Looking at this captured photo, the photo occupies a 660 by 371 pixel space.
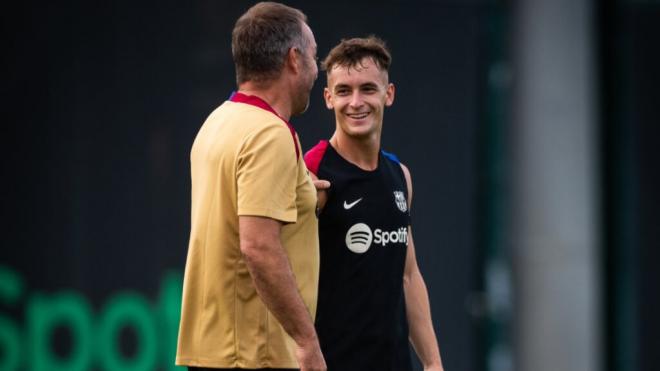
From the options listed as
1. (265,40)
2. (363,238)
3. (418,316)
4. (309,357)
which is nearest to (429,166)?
(418,316)

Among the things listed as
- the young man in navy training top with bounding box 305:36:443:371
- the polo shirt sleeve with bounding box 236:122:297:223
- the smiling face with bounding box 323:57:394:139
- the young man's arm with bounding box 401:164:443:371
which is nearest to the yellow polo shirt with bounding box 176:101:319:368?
the polo shirt sleeve with bounding box 236:122:297:223

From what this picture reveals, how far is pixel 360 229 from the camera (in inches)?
150

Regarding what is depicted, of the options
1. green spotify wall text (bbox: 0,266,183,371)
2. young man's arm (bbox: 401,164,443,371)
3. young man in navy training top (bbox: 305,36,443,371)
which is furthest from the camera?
green spotify wall text (bbox: 0,266,183,371)

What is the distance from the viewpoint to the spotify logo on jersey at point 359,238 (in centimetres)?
380

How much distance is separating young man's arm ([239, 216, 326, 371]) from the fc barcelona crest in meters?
0.83

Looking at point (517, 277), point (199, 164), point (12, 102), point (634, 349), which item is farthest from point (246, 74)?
point (634, 349)

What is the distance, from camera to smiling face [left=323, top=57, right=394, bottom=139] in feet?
12.8

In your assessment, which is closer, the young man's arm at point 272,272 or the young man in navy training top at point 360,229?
the young man's arm at point 272,272

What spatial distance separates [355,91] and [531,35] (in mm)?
3878

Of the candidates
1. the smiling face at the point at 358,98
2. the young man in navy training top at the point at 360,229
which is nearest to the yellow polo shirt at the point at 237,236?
the young man in navy training top at the point at 360,229

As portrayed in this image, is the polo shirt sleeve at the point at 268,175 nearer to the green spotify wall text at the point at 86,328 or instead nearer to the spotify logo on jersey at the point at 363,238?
the spotify logo on jersey at the point at 363,238

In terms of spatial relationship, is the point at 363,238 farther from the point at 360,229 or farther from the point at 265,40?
the point at 265,40

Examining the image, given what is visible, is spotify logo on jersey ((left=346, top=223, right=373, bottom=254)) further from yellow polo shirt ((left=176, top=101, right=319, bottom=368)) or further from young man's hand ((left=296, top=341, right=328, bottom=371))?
young man's hand ((left=296, top=341, right=328, bottom=371))

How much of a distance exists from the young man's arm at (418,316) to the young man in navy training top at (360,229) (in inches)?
2.0
